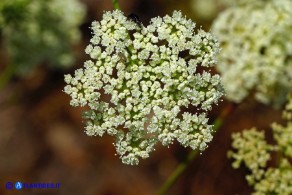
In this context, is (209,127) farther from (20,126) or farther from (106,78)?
(20,126)

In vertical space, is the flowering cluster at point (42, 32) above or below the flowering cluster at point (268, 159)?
above

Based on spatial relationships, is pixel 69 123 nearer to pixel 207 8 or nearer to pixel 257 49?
pixel 207 8

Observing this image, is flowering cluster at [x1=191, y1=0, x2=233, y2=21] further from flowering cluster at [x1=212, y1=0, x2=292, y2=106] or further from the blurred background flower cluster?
flowering cluster at [x1=212, y1=0, x2=292, y2=106]

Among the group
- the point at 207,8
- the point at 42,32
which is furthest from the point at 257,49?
the point at 42,32

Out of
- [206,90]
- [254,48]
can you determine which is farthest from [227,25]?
[206,90]

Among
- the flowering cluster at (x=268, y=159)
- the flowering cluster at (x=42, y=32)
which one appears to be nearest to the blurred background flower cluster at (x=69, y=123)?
the flowering cluster at (x=42, y=32)

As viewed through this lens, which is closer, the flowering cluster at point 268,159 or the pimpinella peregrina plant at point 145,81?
the pimpinella peregrina plant at point 145,81

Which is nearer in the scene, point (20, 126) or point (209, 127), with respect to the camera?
point (209, 127)

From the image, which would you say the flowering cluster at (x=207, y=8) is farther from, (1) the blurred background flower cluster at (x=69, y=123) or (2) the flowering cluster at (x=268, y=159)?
(2) the flowering cluster at (x=268, y=159)
